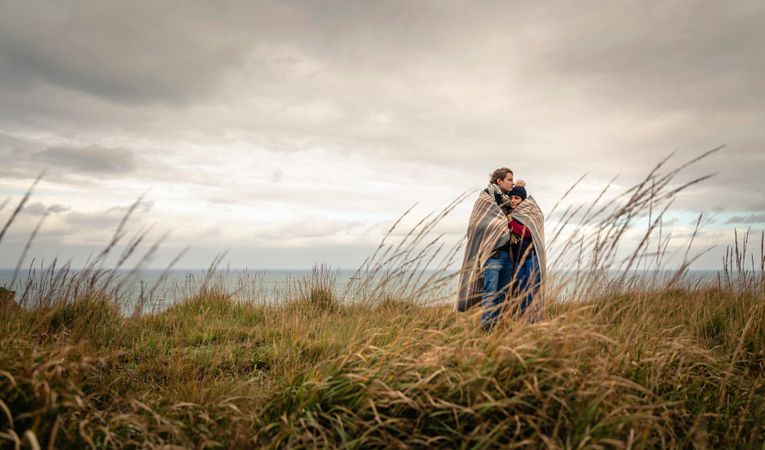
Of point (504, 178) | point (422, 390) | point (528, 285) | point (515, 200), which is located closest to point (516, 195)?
point (515, 200)

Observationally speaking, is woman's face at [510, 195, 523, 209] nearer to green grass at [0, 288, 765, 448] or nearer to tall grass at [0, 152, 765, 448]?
tall grass at [0, 152, 765, 448]

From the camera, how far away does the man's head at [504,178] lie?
217 inches

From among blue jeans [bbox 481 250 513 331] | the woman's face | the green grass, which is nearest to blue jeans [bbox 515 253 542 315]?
blue jeans [bbox 481 250 513 331]

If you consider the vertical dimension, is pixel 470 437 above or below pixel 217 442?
above

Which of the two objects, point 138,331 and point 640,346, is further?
point 138,331

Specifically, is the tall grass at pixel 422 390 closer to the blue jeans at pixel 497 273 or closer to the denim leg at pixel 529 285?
the denim leg at pixel 529 285

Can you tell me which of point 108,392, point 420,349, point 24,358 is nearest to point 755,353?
point 420,349

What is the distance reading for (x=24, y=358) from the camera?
221 centimetres

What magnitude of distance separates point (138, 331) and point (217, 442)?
289 centimetres

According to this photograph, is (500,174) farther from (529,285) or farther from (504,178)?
(529,285)

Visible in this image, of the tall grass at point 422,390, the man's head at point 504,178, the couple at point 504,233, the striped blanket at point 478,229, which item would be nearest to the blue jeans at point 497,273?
the couple at point 504,233

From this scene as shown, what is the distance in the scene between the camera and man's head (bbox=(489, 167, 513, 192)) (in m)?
5.50

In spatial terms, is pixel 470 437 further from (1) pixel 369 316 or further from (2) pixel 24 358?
(2) pixel 24 358

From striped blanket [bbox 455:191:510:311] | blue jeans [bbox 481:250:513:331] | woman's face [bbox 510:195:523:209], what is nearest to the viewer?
blue jeans [bbox 481:250:513:331]
